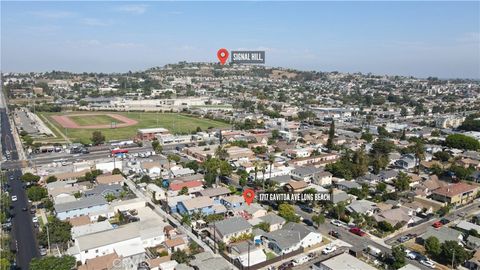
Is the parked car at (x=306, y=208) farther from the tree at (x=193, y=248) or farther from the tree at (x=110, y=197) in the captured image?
the tree at (x=110, y=197)

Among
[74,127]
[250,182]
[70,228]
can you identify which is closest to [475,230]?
[250,182]

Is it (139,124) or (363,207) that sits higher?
(139,124)

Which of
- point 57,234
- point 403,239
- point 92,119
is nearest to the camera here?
point 57,234

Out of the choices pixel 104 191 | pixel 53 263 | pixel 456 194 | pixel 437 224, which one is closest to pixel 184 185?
pixel 104 191

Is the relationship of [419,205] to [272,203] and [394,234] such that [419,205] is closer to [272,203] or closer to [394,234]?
[394,234]

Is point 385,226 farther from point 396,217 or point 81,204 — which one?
point 81,204

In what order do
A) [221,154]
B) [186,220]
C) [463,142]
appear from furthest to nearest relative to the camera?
[463,142], [221,154], [186,220]

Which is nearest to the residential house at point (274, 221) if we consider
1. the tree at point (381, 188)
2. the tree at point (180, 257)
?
the tree at point (180, 257)

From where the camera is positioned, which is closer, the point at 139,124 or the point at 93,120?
the point at 139,124
